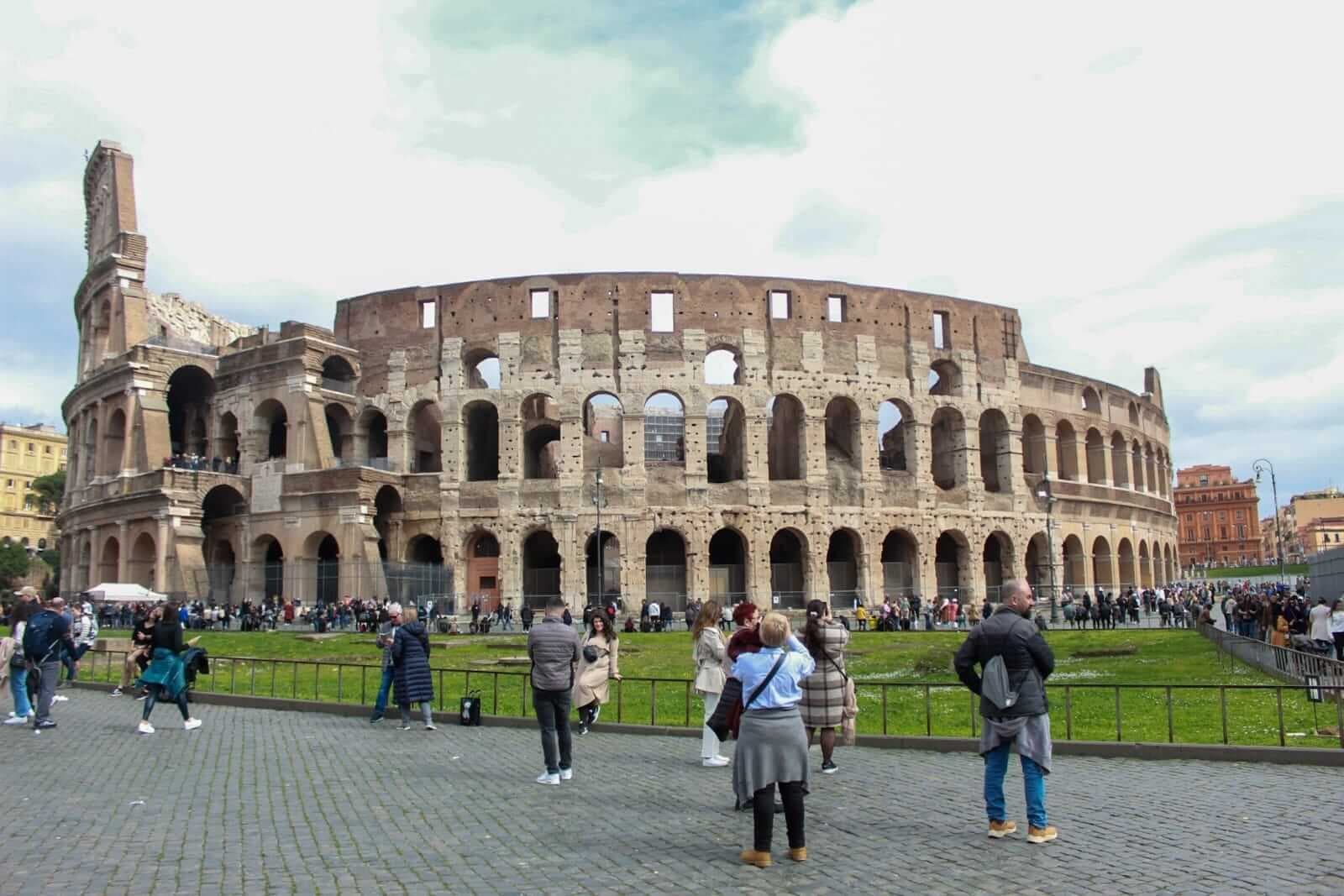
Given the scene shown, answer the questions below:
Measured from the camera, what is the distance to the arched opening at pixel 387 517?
128 feet

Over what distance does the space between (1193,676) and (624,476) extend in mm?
23440

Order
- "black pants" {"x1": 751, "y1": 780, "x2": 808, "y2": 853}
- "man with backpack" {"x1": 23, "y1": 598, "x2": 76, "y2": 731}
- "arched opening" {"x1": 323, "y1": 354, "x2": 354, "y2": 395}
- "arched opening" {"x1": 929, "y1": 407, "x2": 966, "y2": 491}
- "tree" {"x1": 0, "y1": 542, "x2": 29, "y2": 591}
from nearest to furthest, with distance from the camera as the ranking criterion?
"black pants" {"x1": 751, "y1": 780, "x2": 808, "y2": 853}
"man with backpack" {"x1": 23, "y1": 598, "x2": 76, "y2": 731}
"arched opening" {"x1": 323, "y1": 354, "x2": 354, "y2": 395}
"arched opening" {"x1": 929, "y1": 407, "x2": 966, "y2": 491}
"tree" {"x1": 0, "y1": 542, "x2": 29, "y2": 591}

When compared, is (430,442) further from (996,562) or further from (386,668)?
(386,668)

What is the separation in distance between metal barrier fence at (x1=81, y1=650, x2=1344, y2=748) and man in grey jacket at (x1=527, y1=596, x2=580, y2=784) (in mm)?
1918

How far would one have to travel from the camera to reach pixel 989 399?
4188 centimetres

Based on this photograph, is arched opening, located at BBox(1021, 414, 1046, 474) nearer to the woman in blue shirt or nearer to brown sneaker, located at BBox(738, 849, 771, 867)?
the woman in blue shirt

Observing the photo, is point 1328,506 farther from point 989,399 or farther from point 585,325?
point 585,325

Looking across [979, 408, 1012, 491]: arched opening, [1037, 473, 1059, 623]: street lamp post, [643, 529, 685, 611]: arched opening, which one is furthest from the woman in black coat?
[979, 408, 1012, 491]: arched opening

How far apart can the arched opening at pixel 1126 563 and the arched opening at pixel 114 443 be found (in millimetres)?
41725

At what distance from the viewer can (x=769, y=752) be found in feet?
19.9

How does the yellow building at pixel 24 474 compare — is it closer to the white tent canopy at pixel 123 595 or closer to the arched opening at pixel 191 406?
the arched opening at pixel 191 406

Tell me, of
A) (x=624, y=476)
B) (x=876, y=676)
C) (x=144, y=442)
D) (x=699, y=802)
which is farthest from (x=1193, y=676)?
(x=144, y=442)

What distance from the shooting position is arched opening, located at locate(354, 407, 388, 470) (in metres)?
40.0

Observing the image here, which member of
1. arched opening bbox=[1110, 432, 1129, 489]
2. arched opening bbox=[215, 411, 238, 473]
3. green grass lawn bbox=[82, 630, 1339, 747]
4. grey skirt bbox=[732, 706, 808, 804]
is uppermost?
arched opening bbox=[215, 411, 238, 473]
